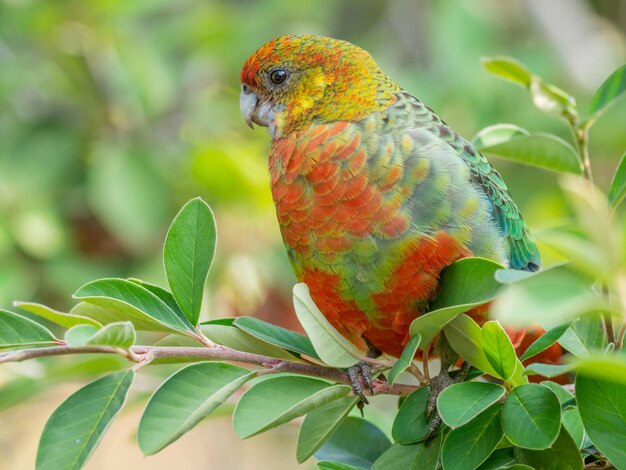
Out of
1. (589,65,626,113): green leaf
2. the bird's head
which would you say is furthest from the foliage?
the bird's head

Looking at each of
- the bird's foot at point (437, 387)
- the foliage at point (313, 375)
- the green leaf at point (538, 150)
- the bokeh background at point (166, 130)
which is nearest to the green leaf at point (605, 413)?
the foliage at point (313, 375)

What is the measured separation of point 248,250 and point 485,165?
1.49 meters

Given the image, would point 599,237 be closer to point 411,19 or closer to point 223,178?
point 223,178

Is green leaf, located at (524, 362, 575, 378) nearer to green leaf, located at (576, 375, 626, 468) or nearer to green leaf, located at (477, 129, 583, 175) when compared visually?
green leaf, located at (576, 375, 626, 468)

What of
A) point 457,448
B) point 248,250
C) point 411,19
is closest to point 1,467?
point 248,250

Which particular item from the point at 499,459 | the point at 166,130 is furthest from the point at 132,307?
the point at 166,130

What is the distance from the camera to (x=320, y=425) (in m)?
1.32

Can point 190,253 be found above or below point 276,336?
above

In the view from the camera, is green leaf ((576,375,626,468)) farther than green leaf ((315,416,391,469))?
No

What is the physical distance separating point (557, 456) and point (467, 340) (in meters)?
0.20

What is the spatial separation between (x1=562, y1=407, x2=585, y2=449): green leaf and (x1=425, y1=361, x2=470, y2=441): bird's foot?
17cm

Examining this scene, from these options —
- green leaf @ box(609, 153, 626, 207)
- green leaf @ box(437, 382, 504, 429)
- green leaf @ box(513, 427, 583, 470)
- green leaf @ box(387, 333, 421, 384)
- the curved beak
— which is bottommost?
green leaf @ box(513, 427, 583, 470)

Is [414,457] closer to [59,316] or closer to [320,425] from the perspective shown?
[320,425]

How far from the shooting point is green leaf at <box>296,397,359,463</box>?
131 centimetres
